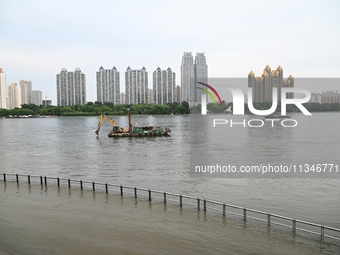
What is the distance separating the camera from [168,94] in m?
187

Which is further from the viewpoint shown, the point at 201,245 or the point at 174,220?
the point at 174,220

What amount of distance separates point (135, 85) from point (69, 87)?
35.0 metres

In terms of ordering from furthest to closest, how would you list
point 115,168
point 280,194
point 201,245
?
point 115,168 → point 280,194 → point 201,245

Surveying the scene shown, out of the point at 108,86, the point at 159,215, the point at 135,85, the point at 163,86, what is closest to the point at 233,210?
the point at 159,215

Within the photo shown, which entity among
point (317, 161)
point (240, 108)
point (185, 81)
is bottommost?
point (317, 161)

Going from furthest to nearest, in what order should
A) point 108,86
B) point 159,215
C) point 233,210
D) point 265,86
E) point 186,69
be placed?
point 108,86 < point 186,69 < point 265,86 < point 233,210 < point 159,215

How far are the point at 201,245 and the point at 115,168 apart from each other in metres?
16.3

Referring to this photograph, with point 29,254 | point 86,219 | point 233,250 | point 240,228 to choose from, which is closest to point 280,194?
point 240,228

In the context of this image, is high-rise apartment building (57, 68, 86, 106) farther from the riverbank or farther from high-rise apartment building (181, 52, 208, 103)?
the riverbank

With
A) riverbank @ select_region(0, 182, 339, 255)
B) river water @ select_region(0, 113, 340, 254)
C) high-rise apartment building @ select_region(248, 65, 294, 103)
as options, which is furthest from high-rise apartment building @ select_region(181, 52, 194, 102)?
riverbank @ select_region(0, 182, 339, 255)

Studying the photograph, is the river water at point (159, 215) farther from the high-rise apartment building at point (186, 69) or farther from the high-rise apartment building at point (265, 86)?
the high-rise apartment building at point (186, 69)

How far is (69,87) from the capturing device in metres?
188

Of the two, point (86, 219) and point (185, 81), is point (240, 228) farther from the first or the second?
point (185, 81)

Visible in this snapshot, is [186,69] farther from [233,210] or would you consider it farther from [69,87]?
[233,210]
